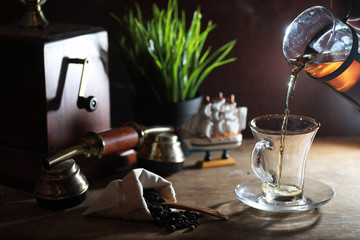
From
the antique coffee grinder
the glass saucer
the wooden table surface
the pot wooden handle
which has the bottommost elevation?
the wooden table surface

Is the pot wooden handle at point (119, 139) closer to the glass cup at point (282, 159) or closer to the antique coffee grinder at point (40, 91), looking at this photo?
the antique coffee grinder at point (40, 91)

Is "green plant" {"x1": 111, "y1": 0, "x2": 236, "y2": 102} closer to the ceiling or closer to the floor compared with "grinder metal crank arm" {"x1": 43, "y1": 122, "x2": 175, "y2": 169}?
closer to the ceiling

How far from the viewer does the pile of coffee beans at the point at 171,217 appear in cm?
100

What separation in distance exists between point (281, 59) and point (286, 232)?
641mm

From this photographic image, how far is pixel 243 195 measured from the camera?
109 centimetres

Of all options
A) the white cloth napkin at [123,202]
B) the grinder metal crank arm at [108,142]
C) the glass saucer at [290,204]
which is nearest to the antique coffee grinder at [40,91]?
the grinder metal crank arm at [108,142]

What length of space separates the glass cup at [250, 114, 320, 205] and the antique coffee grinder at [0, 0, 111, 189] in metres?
0.38

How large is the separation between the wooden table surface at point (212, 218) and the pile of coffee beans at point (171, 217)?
0.04 ft

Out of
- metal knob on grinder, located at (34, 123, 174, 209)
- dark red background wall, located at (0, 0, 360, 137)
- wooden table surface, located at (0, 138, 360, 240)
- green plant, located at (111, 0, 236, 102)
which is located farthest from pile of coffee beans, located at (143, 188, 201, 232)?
dark red background wall, located at (0, 0, 360, 137)

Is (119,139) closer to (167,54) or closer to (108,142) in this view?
(108,142)

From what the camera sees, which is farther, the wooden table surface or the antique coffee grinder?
the antique coffee grinder

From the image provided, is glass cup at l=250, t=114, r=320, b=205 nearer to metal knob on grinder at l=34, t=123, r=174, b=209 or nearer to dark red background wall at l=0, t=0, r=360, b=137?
metal knob on grinder at l=34, t=123, r=174, b=209

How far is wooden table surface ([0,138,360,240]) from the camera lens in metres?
0.98

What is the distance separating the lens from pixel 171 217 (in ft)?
3.33
